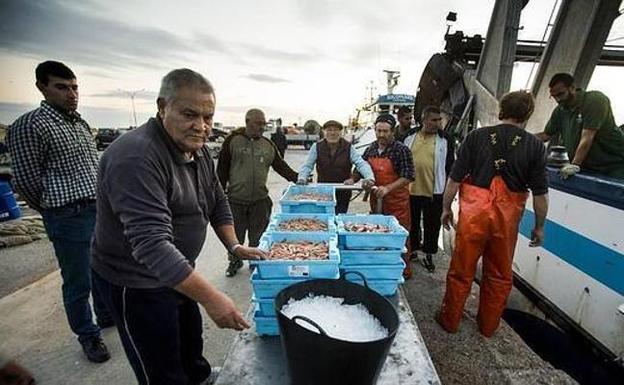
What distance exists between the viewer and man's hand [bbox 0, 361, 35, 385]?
0.93m

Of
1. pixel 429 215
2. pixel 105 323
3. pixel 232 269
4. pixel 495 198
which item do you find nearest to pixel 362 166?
pixel 429 215

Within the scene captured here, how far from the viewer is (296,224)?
2.84m

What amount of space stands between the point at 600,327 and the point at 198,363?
10.7ft

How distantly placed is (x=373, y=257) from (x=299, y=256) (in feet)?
1.76

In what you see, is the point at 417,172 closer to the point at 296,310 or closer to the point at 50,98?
the point at 296,310

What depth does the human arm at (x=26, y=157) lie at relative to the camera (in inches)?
96.2

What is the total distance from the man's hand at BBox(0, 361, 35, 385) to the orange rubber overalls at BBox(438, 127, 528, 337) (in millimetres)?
2939

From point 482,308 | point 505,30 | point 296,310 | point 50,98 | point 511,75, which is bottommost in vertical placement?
point 482,308

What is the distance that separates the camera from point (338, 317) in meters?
1.61

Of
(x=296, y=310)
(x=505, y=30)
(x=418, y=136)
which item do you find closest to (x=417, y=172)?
(x=418, y=136)

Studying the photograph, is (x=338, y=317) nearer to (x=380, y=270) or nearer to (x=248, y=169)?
(x=380, y=270)

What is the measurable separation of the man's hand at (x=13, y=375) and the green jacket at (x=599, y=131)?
15.5 feet

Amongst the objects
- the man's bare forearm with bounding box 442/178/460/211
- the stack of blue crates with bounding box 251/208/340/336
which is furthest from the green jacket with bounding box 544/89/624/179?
the stack of blue crates with bounding box 251/208/340/336

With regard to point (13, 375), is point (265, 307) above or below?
below
